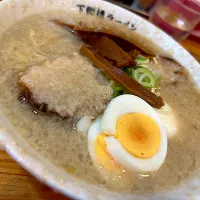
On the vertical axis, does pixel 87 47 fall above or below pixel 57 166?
above

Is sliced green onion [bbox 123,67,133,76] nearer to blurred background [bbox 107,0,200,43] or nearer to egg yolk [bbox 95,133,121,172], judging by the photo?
egg yolk [bbox 95,133,121,172]

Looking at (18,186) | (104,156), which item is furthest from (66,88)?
(18,186)

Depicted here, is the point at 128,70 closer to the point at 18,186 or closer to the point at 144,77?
the point at 144,77

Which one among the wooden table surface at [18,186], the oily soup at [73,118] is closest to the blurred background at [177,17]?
the oily soup at [73,118]

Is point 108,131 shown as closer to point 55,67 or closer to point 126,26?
point 55,67

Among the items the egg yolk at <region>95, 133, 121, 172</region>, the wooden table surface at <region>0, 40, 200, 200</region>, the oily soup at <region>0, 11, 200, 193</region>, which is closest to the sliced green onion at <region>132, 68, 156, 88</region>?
the oily soup at <region>0, 11, 200, 193</region>

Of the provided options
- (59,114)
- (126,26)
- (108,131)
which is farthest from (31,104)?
(126,26)

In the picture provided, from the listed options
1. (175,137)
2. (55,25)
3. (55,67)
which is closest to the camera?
(55,67)
